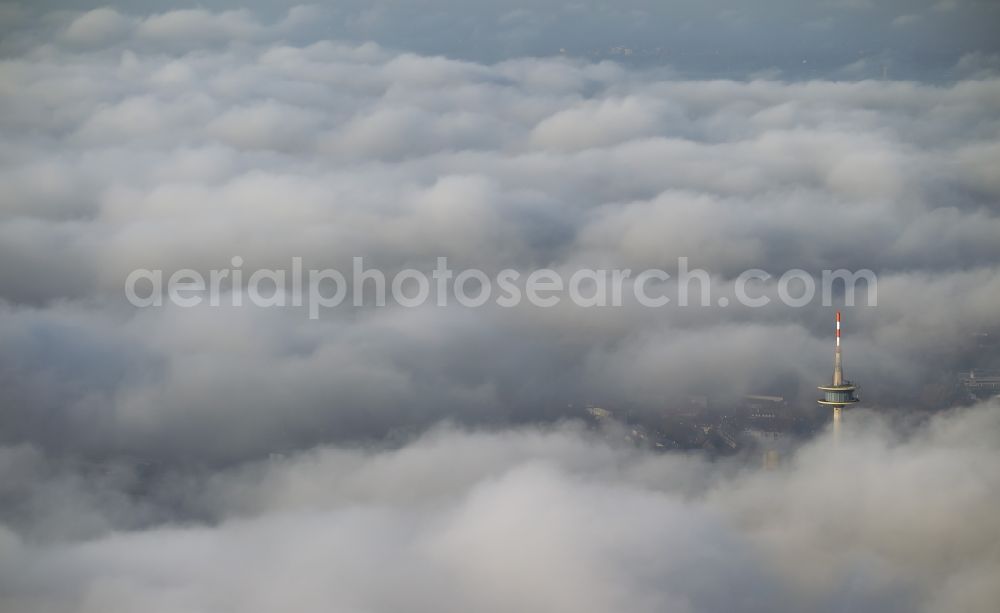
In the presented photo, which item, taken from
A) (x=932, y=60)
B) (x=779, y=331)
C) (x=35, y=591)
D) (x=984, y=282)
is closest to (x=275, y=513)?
(x=35, y=591)

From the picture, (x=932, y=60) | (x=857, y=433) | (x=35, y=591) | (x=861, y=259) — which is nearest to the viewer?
(x=35, y=591)

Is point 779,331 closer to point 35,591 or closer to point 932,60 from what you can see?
point 932,60

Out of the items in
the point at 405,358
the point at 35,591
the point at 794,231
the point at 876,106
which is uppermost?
the point at 876,106

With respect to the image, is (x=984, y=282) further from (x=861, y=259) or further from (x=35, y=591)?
(x=35, y=591)

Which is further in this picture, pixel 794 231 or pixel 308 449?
pixel 794 231

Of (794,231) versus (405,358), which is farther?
(794,231)

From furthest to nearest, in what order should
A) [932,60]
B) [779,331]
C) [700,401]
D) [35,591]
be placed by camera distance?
[932,60]
[779,331]
[700,401]
[35,591]

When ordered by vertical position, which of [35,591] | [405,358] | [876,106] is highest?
[876,106]

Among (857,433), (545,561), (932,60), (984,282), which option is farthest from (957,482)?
(932,60)

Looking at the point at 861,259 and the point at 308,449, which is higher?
the point at 861,259
